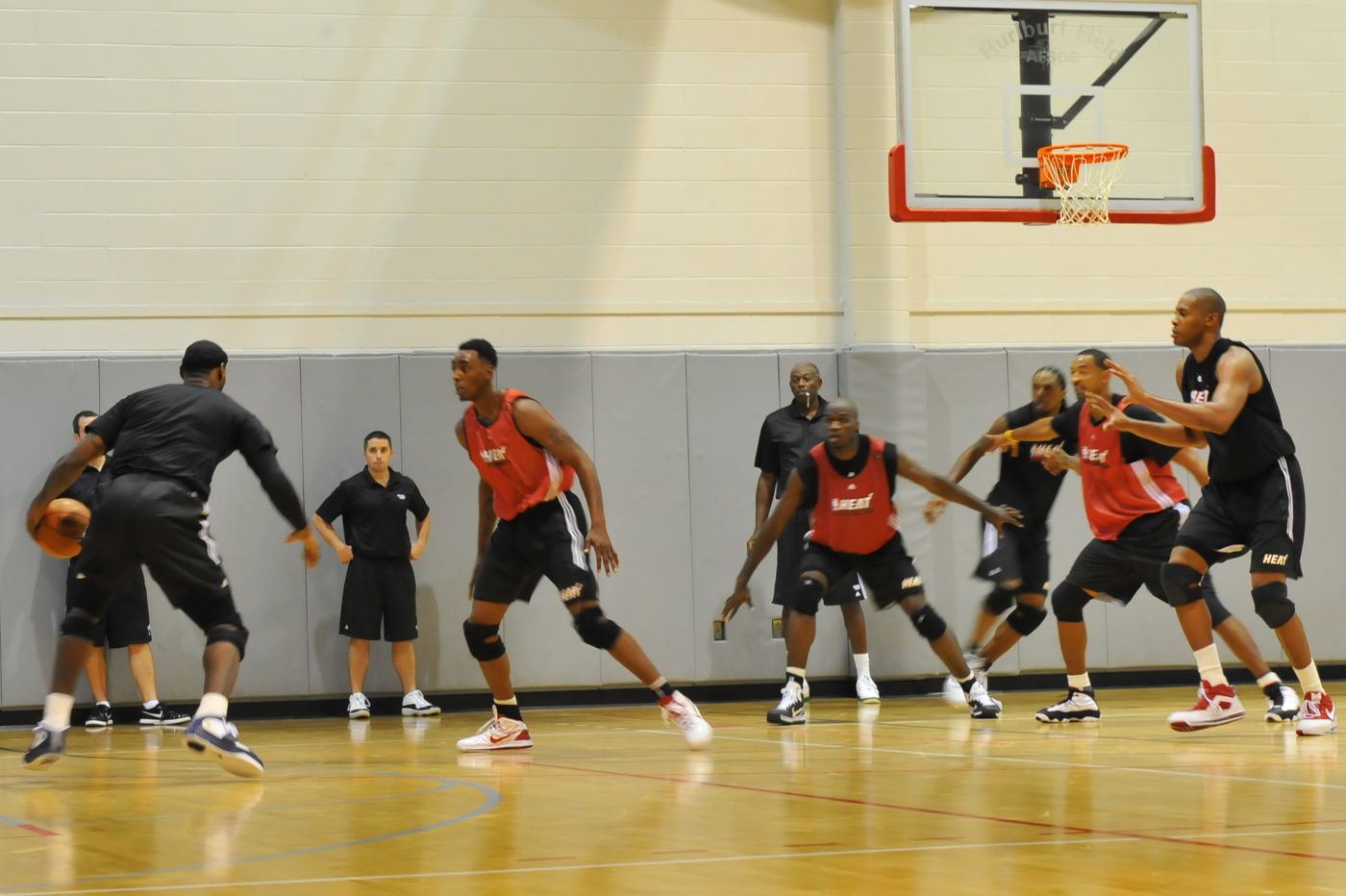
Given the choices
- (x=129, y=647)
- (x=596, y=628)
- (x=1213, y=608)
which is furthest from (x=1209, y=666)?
(x=129, y=647)

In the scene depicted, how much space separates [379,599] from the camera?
11492mm

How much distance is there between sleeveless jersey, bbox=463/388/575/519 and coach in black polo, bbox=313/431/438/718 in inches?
148

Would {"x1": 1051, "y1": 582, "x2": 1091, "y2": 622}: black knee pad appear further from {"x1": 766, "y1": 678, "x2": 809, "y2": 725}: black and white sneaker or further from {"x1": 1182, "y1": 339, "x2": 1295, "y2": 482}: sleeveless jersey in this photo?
{"x1": 766, "y1": 678, "x2": 809, "y2": 725}: black and white sneaker

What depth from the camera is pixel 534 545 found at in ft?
25.5

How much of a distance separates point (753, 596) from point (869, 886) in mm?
8659

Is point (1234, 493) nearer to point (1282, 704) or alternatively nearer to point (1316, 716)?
point (1316, 716)

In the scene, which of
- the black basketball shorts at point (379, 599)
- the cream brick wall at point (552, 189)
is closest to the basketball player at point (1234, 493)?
the cream brick wall at point (552, 189)

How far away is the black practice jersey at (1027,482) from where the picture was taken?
9.63 m

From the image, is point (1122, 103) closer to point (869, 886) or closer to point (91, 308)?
point (91, 308)

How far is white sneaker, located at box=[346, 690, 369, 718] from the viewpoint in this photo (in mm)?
11352

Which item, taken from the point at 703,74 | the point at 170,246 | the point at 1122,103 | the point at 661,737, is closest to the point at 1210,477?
the point at 661,737

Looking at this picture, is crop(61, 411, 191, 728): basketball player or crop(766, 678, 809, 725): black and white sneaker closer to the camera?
crop(766, 678, 809, 725): black and white sneaker

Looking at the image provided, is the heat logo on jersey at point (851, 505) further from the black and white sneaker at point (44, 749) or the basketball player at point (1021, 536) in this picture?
the black and white sneaker at point (44, 749)

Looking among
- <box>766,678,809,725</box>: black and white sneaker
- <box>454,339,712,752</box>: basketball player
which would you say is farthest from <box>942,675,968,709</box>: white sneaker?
<box>454,339,712,752</box>: basketball player
